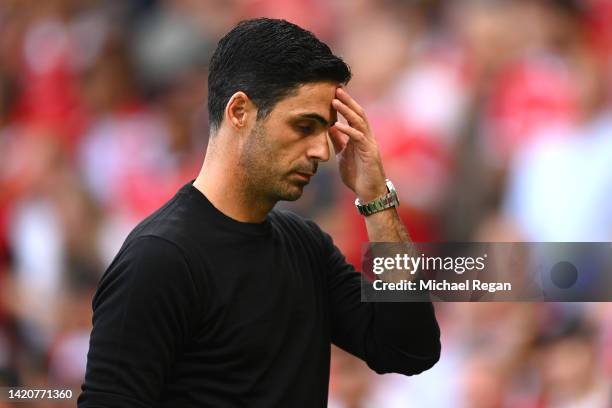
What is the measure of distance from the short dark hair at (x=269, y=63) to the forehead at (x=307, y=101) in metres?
0.01

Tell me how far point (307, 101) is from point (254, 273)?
339 millimetres

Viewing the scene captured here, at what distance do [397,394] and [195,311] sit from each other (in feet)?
5.42

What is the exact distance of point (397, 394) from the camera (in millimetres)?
3229

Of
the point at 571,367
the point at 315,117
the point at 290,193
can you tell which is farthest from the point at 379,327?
the point at 571,367

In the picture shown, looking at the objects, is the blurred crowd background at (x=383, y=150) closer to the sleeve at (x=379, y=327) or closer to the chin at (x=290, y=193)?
the sleeve at (x=379, y=327)

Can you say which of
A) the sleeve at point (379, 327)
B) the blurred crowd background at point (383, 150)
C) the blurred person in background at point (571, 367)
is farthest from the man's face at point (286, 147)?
the blurred person in background at point (571, 367)

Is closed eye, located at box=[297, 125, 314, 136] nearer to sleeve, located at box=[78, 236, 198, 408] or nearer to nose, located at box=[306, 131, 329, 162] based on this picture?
nose, located at box=[306, 131, 329, 162]

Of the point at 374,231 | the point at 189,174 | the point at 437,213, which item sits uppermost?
the point at 189,174

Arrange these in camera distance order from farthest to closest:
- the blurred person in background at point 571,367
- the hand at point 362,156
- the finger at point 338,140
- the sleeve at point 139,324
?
the blurred person in background at point 571,367
the finger at point 338,140
the hand at point 362,156
the sleeve at point 139,324

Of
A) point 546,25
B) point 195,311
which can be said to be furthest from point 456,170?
point 195,311

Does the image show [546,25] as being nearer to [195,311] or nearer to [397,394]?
[397,394]

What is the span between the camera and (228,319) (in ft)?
5.75

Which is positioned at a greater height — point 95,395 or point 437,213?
point 437,213

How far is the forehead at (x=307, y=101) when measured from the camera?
1831 mm
